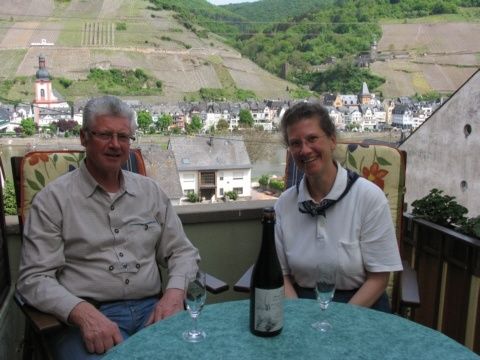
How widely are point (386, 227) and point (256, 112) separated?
86.2 ft

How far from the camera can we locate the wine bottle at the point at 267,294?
988 millimetres

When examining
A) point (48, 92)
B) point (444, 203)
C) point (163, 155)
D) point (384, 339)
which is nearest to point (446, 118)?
point (444, 203)

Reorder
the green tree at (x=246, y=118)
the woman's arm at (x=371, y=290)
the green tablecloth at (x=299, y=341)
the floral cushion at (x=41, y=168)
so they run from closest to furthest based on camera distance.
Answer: the green tablecloth at (x=299, y=341), the woman's arm at (x=371, y=290), the floral cushion at (x=41, y=168), the green tree at (x=246, y=118)

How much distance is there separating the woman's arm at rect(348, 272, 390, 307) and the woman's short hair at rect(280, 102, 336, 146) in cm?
46

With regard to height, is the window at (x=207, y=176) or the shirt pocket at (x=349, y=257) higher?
the shirt pocket at (x=349, y=257)

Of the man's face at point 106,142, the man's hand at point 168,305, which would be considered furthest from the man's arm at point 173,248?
the man's face at point 106,142

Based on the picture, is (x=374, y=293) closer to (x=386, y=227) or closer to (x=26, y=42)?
(x=386, y=227)

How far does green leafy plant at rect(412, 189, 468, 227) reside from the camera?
2.03 meters

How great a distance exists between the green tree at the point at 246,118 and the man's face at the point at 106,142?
71.8 ft

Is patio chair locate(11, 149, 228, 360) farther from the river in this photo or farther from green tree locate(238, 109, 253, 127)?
green tree locate(238, 109, 253, 127)

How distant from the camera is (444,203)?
81.7 inches

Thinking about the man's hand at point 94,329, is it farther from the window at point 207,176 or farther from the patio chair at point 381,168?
the window at point 207,176

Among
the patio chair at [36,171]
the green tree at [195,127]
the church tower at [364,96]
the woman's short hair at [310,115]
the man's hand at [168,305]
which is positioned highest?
the church tower at [364,96]

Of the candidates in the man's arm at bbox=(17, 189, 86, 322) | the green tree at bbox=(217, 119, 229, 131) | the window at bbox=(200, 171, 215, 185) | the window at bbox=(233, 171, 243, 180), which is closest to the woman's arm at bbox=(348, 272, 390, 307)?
the man's arm at bbox=(17, 189, 86, 322)
